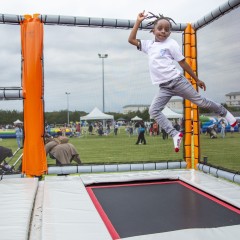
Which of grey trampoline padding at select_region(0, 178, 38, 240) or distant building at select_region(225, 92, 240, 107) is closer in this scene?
grey trampoline padding at select_region(0, 178, 38, 240)

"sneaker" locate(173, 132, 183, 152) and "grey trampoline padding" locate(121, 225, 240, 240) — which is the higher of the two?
"sneaker" locate(173, 132, 183, 152)

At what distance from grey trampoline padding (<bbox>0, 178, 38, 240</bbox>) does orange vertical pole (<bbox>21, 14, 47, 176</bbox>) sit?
0.21m

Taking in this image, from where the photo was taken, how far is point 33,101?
316 cm

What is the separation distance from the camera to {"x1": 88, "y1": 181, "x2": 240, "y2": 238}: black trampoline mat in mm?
1857

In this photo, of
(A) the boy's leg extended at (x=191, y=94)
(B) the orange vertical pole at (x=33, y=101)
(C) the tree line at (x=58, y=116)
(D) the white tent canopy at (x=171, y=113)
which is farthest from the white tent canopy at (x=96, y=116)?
(A) the boy's leg extended at (x=191, y=94)

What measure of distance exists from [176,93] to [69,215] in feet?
3.79

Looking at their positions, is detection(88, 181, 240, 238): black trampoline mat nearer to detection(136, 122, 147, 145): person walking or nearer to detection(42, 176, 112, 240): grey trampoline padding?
detection(42, 176, 112, 240): grey trampoline padding

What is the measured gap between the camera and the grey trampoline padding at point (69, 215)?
65.8 inches

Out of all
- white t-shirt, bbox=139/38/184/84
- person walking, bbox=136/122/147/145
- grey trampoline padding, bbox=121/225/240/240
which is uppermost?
white t-shirt, bbox=139/38/184/84

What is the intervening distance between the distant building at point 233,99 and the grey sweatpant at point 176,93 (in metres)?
0.92

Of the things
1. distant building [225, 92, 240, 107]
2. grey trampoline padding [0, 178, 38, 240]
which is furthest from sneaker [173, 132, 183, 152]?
distant building [225, 92, 240, 107]

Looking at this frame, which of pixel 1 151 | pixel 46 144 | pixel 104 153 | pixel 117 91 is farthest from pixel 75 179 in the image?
pixel 104 153

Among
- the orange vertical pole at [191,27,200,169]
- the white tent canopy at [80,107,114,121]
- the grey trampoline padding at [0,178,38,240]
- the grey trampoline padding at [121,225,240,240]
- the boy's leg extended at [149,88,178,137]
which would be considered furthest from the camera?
the orange vertical pole at [191,27,200,169]

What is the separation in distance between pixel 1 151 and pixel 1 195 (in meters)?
1.03
